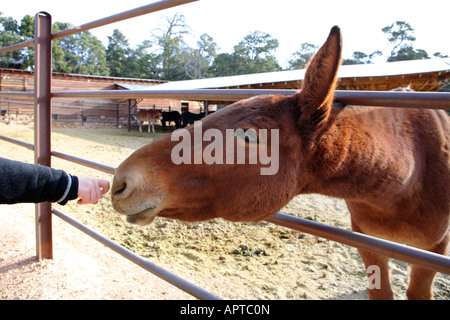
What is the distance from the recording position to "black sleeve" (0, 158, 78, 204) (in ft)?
4.25

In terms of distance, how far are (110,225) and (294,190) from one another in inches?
141

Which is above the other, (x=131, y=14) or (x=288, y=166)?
(x=131, y=14)

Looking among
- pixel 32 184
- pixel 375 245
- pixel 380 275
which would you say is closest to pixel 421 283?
pixel 380 275

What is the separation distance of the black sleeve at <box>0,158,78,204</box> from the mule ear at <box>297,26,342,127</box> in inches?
46.2

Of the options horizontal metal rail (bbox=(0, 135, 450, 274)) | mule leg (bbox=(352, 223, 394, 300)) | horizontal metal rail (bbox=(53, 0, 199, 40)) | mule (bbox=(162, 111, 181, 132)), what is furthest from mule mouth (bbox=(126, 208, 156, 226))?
mule (bbox=(162, 111, 181, 132))

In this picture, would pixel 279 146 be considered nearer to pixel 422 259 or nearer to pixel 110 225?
pixel 422 259

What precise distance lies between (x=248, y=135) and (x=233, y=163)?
0.51 feet

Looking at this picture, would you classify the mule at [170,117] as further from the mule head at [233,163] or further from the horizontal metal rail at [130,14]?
the mule head at [233,163]

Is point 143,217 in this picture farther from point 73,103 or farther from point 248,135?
point 73,103

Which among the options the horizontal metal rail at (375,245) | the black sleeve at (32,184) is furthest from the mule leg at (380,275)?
the black sleeve at (32,184)

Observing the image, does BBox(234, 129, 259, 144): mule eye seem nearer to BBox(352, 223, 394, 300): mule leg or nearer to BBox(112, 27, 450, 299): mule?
BBox(112, 27, 450, 299): mule

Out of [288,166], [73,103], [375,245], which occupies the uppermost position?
[73,103]

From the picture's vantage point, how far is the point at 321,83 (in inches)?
53.3

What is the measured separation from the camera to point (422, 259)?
1.08 m
